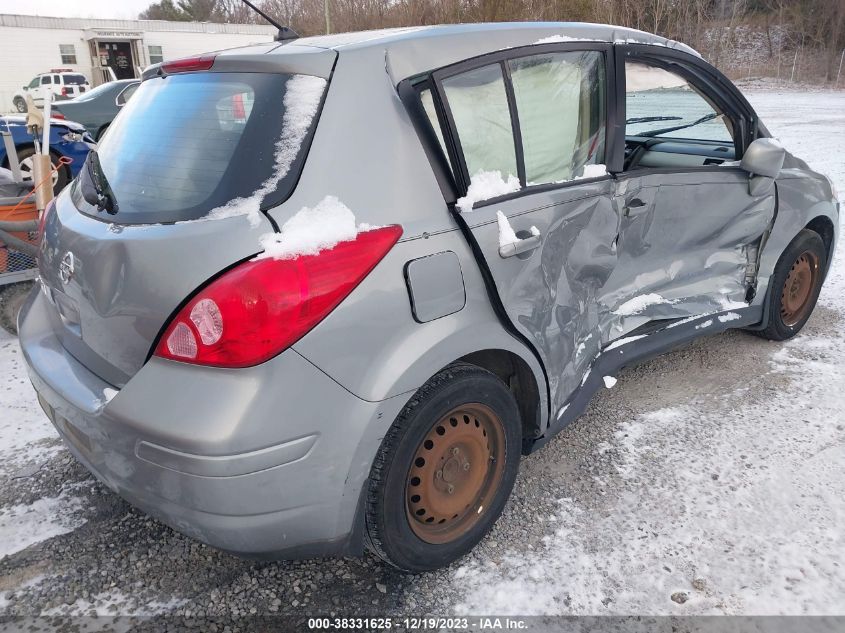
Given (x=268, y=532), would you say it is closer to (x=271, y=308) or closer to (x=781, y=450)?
(x=271, y=308)

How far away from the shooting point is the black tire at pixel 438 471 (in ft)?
6.41

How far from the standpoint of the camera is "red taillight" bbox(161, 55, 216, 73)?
2234 mm

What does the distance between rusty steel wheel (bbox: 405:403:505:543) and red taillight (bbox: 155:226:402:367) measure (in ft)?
2.07

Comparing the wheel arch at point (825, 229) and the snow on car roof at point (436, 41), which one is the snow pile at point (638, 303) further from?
the wheel arch at point (825, 229)

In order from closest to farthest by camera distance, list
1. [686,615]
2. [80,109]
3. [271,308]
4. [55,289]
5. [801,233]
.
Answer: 1. [271,308]
2. [686,615]
3. [55,289]
4. [801,233]
5. [80,109]

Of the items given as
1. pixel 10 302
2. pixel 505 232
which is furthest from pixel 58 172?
pixel 505 232

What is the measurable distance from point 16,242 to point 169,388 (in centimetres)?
326

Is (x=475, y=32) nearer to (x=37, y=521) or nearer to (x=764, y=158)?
(x=764, y=158)

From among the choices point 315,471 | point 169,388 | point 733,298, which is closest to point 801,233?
point 733,298

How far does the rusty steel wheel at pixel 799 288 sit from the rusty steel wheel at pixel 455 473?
8.59 ft

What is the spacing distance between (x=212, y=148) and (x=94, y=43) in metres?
41.9

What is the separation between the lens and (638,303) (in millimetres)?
3086

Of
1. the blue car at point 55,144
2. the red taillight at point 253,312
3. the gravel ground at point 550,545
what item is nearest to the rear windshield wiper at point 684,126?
the gravel ground at point 550,545

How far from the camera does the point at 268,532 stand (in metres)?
1.78
